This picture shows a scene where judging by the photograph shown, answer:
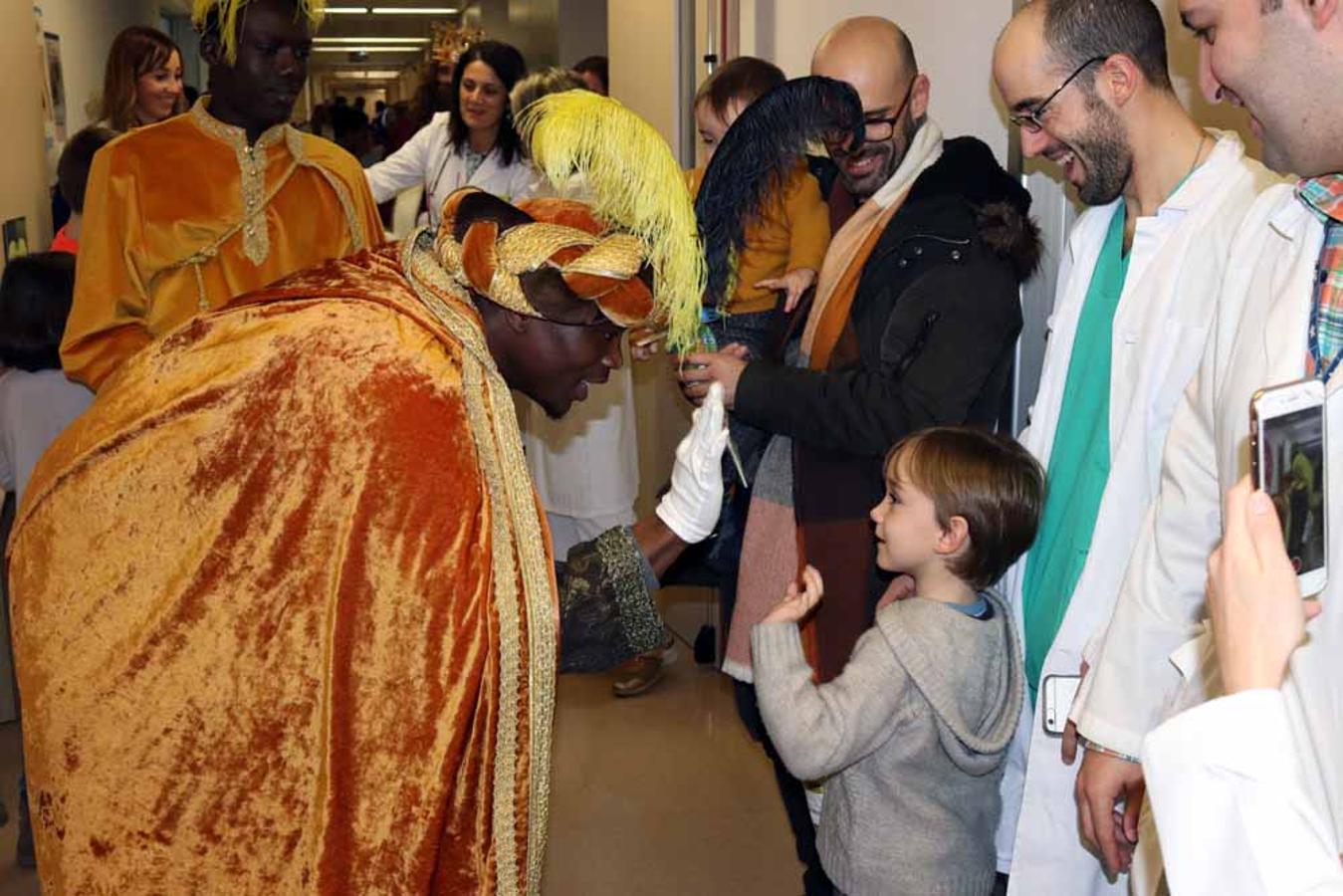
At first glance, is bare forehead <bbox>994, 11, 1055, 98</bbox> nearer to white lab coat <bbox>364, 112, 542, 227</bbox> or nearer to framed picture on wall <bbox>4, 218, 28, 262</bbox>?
white lab coat <bbox>364, 112, 542, 227</bbox>

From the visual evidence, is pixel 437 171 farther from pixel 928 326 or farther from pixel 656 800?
pixel 928 326

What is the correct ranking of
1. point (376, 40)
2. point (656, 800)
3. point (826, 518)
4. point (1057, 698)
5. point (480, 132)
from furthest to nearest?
point (376, 40), point (480, 132), point (656, 800), point (826, 518), point (1057, 698)

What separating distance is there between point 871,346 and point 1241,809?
149 centimetres

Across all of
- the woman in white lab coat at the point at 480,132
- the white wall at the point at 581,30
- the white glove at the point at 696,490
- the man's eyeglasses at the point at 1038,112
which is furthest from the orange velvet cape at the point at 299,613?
the white wall at the point at 581,30

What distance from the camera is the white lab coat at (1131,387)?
2029 millimetres

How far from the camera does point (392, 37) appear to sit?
2477cm

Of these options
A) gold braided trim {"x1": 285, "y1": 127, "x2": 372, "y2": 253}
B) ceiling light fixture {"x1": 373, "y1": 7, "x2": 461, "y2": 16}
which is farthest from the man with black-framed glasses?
ceiling light fixture {"x1": 373, "y1": 7, "x2": 461, "y2": 16}

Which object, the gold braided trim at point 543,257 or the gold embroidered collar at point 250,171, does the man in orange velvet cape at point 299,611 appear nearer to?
the gold braided trim at point 543,257

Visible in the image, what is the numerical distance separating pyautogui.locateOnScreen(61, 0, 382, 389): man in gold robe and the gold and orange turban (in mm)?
1187

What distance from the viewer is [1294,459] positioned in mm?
1086

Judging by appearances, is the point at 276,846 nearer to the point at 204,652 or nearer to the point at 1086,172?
the point at 204,652

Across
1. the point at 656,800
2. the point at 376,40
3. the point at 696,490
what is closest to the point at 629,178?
the point at 696,490

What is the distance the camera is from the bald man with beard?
240 centimetres

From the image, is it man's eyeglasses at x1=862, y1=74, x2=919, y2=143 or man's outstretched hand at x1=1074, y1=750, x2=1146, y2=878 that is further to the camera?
man's eyeglasses at x1=862, y1=74, x2=919, y2=143
